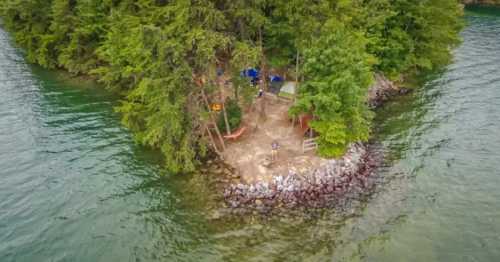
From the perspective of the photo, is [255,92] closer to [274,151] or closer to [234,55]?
[274,151]

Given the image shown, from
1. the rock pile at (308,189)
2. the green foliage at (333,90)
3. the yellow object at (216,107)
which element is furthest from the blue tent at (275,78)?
the rock pile at (308,189)

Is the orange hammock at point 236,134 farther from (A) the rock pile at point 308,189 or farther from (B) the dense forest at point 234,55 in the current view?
(A) the rock pile at point 308,189

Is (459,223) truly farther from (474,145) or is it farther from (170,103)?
(170,103)

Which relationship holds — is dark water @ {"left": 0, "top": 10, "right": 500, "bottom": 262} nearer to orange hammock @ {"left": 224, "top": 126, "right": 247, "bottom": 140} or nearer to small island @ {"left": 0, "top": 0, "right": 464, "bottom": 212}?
small island @ {"left": 0, "top": 0, "right": 464, "bottom": 212}

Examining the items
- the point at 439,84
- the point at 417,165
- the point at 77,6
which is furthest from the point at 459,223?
the point at 77,6

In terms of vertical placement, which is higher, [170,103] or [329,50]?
[329,50]

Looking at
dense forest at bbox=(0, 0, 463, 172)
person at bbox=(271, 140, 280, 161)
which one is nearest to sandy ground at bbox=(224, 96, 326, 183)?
person at bbox=(271, 140, 280, 161)
